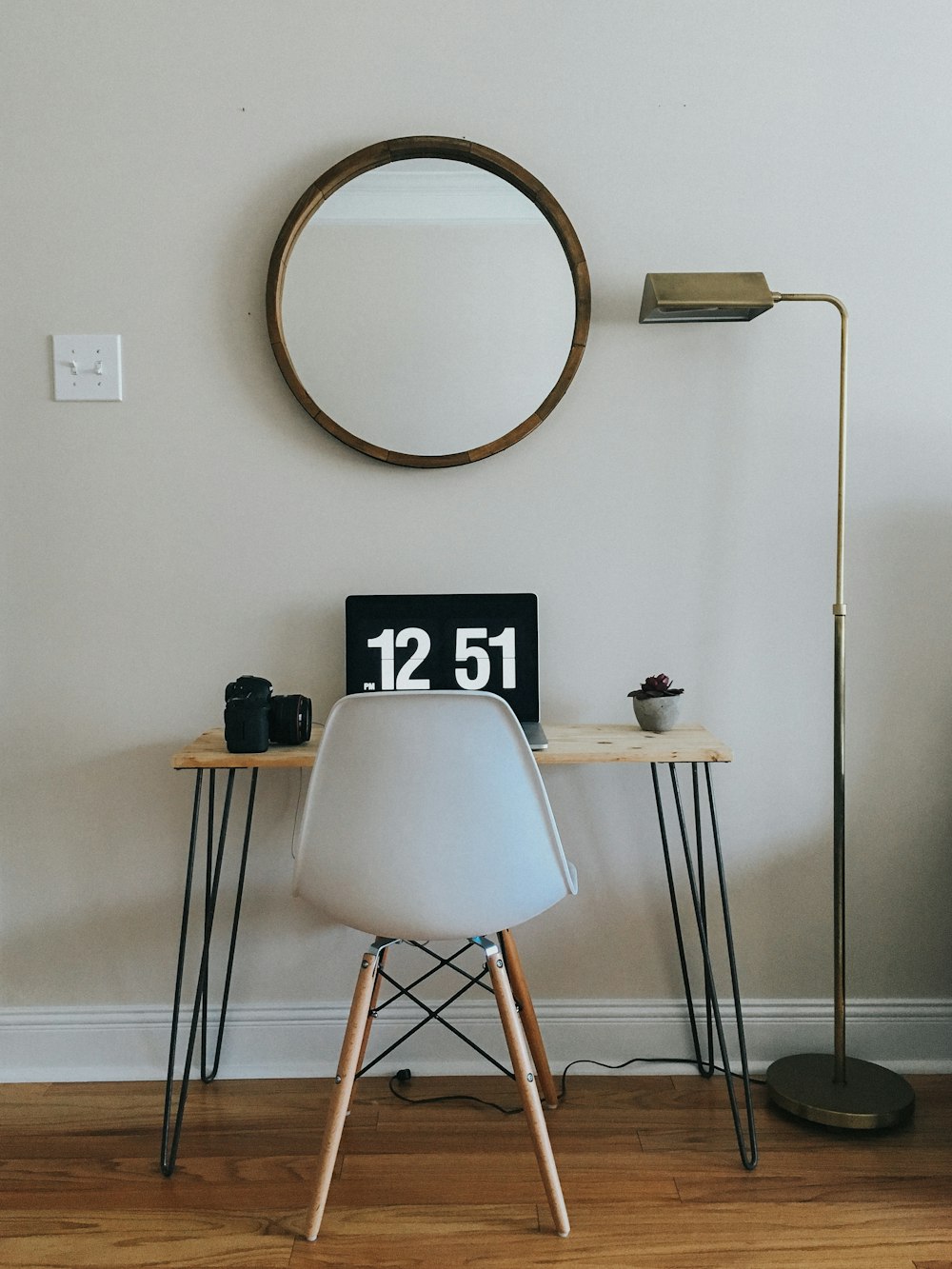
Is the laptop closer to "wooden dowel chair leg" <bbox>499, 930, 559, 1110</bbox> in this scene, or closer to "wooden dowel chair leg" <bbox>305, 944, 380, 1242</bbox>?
"wooden dowel chair leg" <bbox>499, 930, 559, 1110</bbox>

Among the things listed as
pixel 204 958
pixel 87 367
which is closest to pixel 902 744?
pixel 204 958

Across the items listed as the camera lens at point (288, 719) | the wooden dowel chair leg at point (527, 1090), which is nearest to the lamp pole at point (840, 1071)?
the wooden dowel chair leg at point (527, 1090)

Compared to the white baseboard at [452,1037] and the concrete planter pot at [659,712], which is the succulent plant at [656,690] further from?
the white baseboard at [452,1037]

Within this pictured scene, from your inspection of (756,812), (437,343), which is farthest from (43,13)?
(756,812)

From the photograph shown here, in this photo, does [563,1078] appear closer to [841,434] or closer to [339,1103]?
[339,1103]

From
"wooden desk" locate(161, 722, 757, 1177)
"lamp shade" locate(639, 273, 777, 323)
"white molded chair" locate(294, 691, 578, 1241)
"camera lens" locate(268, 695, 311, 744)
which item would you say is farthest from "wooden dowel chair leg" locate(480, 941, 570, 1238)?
"lamp shade" locate(639, 273, 777, 323)

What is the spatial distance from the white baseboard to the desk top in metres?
0.60

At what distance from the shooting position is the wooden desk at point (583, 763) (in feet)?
5.67

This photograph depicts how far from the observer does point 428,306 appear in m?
2.01

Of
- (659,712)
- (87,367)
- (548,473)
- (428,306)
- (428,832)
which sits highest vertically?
(428,306)

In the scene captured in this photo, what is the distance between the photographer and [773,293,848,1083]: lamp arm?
1.88 m

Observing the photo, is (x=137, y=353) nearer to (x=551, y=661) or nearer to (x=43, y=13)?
(x=43, y=13)

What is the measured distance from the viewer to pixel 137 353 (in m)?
2.03

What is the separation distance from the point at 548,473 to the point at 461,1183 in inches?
50.4
